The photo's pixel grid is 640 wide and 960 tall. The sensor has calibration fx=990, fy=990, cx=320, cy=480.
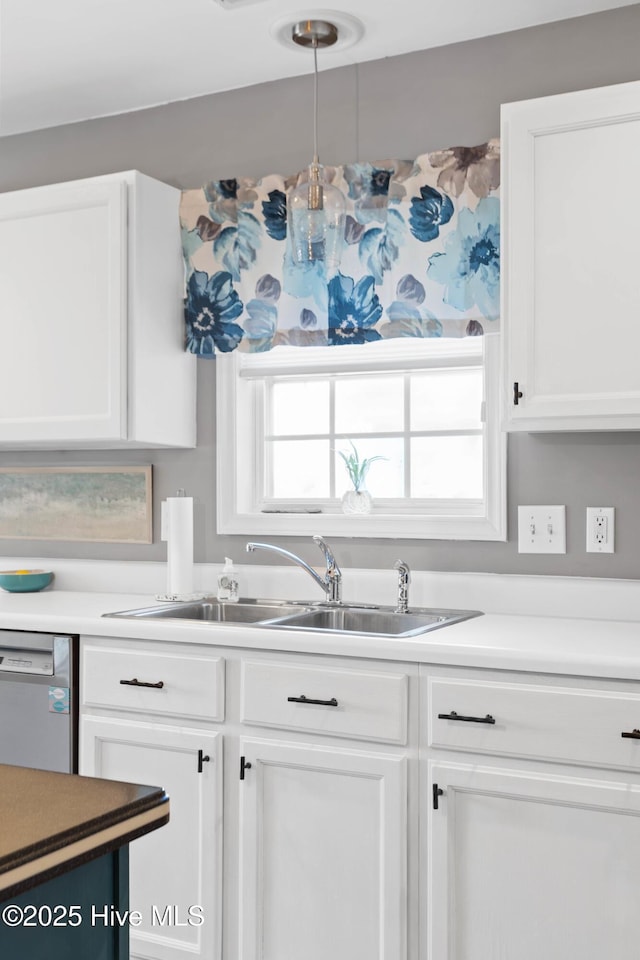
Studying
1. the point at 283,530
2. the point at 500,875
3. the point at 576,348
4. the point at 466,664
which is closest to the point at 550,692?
the point at 466,664

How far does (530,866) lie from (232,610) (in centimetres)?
120

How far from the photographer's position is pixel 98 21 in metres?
2.74

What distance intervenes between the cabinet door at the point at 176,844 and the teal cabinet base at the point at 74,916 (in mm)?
1261

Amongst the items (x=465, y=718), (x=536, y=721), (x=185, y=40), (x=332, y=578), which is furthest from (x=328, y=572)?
(x=185, y=40)

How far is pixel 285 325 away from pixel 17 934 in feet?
7.19

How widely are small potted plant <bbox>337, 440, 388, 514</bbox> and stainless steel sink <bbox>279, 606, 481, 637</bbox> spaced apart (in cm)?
34

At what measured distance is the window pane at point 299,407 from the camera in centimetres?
316

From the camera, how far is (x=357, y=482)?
308 cm

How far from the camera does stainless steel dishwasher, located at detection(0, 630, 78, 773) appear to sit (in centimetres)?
257

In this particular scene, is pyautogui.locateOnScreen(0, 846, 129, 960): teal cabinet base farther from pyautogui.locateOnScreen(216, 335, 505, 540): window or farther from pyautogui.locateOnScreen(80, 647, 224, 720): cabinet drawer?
pyautogui.locateOnScreen(216, 335, 505, 540): window

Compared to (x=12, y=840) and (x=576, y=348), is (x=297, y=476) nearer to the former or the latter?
(x=576, y=348)

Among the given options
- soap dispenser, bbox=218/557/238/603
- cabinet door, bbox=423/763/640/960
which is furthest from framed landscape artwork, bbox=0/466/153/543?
cabinet door, bbox=423/763/640/960

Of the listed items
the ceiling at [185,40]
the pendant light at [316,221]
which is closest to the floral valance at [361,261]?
the pendant light at [316,221]

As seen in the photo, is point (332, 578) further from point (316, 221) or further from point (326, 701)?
point (316, 221)
